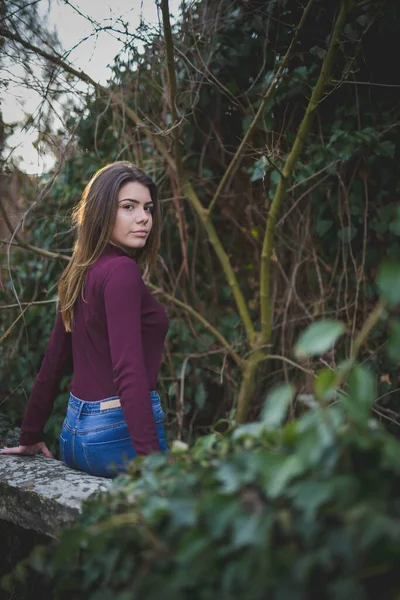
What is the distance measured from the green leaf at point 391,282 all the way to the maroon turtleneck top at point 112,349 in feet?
3.70

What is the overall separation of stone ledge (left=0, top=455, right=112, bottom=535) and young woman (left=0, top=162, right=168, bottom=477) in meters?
0.11

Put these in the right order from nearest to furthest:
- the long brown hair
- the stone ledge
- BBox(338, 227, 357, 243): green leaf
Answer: the stone ledge
the long brown hair
BBox(338, 227, 357, 243): green leaf

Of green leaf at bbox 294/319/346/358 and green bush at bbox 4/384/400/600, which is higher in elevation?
green leaf at bbox 294/319/346/358

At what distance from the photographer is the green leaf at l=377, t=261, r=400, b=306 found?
72 cm

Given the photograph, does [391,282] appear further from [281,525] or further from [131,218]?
[131,218]

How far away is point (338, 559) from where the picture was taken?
2.44ft

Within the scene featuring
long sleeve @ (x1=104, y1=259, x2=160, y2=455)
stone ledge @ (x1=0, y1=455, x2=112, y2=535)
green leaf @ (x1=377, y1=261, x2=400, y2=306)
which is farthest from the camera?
long sleeve @ (x1=104, y1=259, x2=160, y2=455)

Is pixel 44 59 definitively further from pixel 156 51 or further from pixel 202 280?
pixel 202 280

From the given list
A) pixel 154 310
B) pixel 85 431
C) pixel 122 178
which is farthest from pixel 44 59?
pixel 85 431

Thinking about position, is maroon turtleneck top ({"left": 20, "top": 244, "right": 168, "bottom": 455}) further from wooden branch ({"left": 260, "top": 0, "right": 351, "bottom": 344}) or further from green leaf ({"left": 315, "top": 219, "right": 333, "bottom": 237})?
green leaf ({"left": 315, "top": 219, "right": 333, "bottom": 237})

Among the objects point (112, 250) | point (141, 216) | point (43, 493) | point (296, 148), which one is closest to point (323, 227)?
point (296, 148)

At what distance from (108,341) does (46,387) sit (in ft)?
1.55

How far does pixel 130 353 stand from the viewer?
5.84 feet

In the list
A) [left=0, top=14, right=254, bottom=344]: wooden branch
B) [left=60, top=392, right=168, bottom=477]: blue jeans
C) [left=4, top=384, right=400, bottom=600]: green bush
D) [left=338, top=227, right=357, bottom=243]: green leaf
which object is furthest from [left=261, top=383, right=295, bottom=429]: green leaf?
[left=338, top=227, right=357, bottom=243]: green leaf
